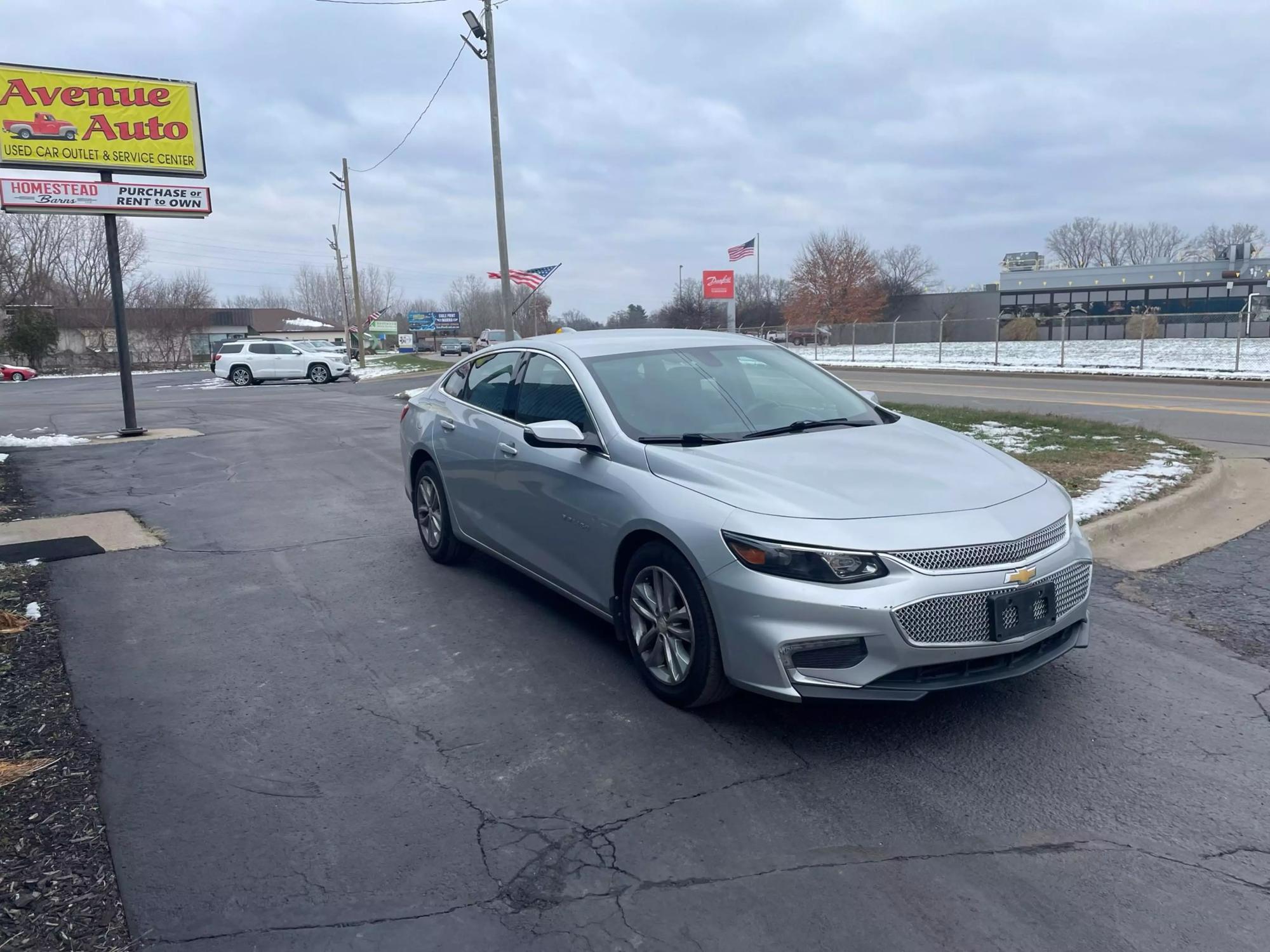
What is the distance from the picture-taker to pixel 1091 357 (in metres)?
32.4

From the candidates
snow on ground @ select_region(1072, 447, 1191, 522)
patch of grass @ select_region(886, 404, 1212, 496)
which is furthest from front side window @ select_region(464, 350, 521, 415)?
patch of grass @ select_region(886, 404, 1212, 496)

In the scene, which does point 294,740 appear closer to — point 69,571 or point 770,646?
point 770,646

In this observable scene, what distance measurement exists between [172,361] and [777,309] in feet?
135

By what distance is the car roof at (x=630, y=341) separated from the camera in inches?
217

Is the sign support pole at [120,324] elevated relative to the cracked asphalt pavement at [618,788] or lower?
elevated

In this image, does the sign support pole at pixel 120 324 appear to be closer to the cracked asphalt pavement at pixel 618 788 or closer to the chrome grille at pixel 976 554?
the cracked asphalt pavement at pixel 618 788

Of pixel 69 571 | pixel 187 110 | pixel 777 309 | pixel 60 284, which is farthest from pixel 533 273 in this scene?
pixel 60 284

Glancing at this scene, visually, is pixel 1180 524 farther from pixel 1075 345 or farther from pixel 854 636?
pixel 1075 345

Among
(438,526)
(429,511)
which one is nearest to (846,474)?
(438,526)

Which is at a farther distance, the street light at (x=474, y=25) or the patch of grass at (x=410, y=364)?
the patch of grass at (x=410, y=364)

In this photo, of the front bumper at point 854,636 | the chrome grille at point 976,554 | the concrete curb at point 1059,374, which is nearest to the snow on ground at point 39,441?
the front bumper at point 854,636

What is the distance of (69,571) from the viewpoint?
6777 millimetres

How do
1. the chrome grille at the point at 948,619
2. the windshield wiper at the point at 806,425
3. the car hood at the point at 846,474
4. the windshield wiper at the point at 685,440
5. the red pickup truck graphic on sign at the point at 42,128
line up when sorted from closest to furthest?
1. the chrome grille at the point at 948,619
2. the car hood at the point at 846,474
3. the windshield wiper at the point at 685,440
4. the windshield wiper at the point at 806,425
5. the red pickup truck graphic on sign at the point at 42,128

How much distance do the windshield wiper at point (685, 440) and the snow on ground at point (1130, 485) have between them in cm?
352
